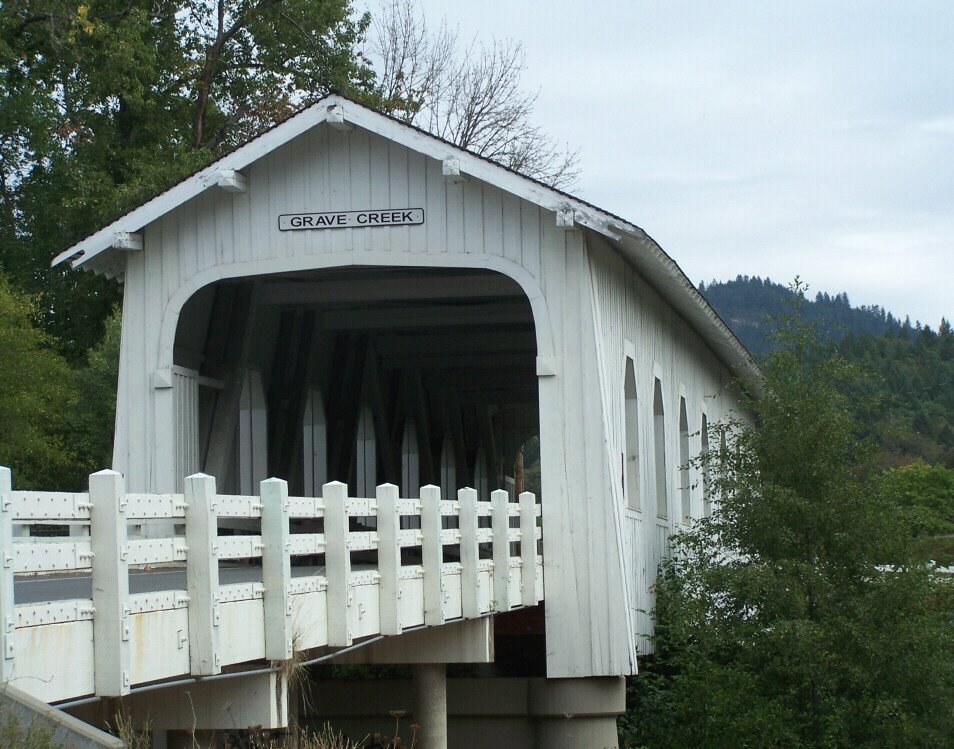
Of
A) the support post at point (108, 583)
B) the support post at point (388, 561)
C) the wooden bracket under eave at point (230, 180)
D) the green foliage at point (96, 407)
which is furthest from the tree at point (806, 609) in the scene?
the green foliage at point (96, 407)

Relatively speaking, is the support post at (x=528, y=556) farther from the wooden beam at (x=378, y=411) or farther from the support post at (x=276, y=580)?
the wooden beam at (x=378, y=411)

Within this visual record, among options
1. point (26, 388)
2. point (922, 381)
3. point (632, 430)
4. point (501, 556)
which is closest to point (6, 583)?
point (501, 556)

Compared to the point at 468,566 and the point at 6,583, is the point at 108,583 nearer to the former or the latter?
the point at 6,583

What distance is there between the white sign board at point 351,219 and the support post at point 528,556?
284 centimetres

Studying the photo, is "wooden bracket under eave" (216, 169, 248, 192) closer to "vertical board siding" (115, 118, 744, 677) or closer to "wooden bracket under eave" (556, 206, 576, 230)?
"vertical board siding" (115, 118, 744, 677)

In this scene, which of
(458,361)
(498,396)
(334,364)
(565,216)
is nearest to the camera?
(565,216)

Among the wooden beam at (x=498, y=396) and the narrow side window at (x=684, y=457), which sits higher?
the wooden beam at (x=498, y=396)

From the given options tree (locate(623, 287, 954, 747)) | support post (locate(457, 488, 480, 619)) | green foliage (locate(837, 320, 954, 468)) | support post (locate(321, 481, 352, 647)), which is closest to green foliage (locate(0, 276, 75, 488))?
tree (locate(623, 287, 954, 747))

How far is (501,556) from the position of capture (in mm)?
11750

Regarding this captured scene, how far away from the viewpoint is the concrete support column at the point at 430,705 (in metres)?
11.5

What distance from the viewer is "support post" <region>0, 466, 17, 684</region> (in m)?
5.24

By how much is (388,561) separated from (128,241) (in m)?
5.55

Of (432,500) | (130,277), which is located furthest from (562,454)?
(130,277)

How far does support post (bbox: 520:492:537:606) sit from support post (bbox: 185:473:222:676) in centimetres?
591
